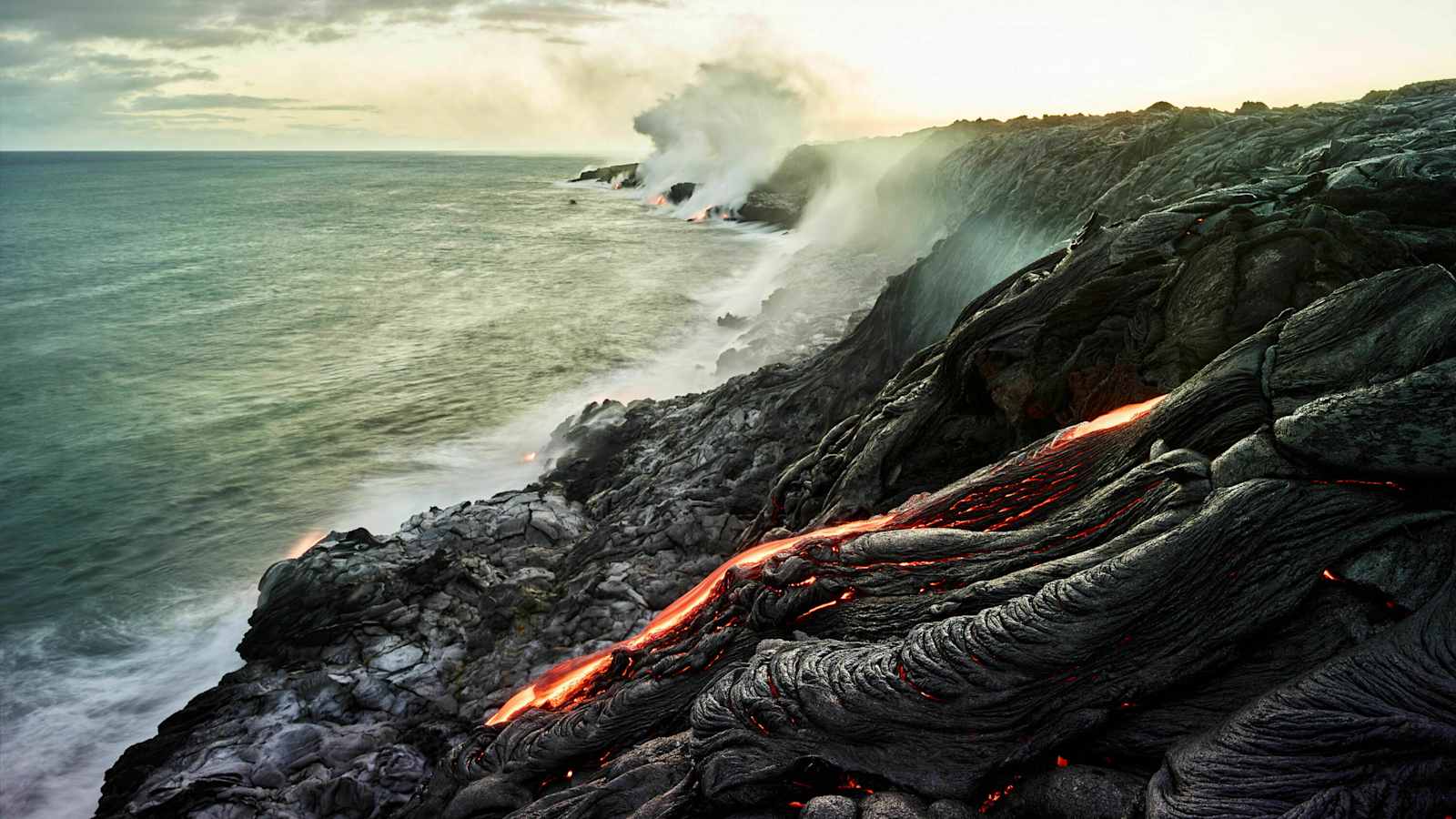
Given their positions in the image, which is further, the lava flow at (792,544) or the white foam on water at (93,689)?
the white foam on water at (93,689)

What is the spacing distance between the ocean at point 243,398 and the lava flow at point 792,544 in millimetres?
9094

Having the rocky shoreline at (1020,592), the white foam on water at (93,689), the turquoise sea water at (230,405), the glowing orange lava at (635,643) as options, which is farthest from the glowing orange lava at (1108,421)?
the turquoise sea water at (230,405)

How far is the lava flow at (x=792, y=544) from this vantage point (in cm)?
997

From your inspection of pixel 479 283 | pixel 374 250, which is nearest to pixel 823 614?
pixel 479 283

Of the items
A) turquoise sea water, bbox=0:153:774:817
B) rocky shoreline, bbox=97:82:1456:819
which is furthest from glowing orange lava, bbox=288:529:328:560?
rocky shoreline, bbox=97:82:1456:819

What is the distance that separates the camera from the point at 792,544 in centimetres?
1280

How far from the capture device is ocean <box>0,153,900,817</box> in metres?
18.8

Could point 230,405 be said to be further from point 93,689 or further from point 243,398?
point 93,689

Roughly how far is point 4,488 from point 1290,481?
126 feet

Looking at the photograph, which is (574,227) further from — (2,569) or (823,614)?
(823,614)

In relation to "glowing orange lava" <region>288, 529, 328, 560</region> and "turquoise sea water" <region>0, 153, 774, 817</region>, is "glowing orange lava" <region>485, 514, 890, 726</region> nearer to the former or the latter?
"turquoise sea water" <region>0, 153, 774, 817</region>

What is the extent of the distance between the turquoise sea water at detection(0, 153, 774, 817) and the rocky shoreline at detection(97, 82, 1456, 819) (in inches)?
178

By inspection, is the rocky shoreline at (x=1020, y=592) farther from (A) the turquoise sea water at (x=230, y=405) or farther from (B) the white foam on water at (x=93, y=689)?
(A) the turquoise sea water at (x=230, y=405)

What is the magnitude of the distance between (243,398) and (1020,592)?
4024 cm
